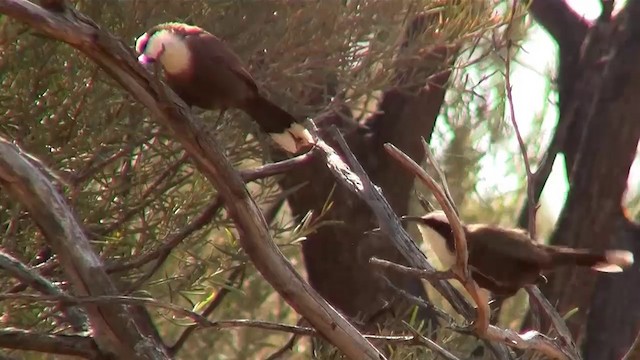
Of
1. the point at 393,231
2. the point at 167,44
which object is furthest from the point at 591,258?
the point at 167,44

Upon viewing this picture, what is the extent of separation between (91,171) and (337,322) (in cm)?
94

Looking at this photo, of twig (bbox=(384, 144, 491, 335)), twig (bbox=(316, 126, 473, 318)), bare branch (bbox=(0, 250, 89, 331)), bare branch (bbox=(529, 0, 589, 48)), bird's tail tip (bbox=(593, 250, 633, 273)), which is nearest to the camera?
twig (bbox=(384, 144, 491, 335))

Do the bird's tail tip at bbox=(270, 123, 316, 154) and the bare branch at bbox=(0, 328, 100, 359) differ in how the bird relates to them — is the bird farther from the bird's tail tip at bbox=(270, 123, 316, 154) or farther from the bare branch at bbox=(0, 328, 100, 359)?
the bare branch at bbox=(0, 328, 100, 359)

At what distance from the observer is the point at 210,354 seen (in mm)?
3865

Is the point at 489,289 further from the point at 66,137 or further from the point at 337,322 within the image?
the point at 66,137

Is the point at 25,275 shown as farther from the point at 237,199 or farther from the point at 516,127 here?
the point at 516,127

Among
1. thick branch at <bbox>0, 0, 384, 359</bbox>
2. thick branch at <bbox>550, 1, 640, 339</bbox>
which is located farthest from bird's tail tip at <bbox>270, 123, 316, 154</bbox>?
thick branch at <bbox>550, 1, 640, 339</bbox>

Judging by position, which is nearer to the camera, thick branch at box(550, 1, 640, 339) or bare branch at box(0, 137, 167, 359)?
bare branch at box(0, 137, 167, 359)

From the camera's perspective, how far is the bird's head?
2.20 meters

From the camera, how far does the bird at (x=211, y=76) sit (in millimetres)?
2217

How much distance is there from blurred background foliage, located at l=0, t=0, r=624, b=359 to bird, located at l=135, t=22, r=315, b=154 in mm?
88

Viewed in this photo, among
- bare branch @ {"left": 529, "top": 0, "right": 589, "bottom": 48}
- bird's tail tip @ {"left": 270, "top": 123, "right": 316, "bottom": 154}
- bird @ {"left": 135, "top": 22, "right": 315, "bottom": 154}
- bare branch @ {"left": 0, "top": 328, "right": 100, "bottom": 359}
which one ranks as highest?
bare branch @ {"left": 529, "top": 0, "right": 589, "bottom": 48}

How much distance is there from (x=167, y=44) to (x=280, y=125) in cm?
31

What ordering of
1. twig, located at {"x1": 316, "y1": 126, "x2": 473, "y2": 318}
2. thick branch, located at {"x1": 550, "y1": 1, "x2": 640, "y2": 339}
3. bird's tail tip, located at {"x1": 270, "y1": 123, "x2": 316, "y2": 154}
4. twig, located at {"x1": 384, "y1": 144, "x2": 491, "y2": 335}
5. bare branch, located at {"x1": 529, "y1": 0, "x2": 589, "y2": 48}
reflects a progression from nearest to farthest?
1. twig, located at {"x1": 384, "y1": 144, "x2": 491, "y2": 335}
2. twig, located at {"x1": 316, "y1": 126, "x2": 473, "y2": 318}
3. bird's tail tip, located at {"x1": 270, "y1": 123, "x2": 316, "y2": 154}
4. thick branch, located at {"x1": 550, "y1": 1, "x2": 640, "y2": 339}
5. bare branch, located at {"x1": 529, "y1": 0, "x2": 589, "y2": 48}
